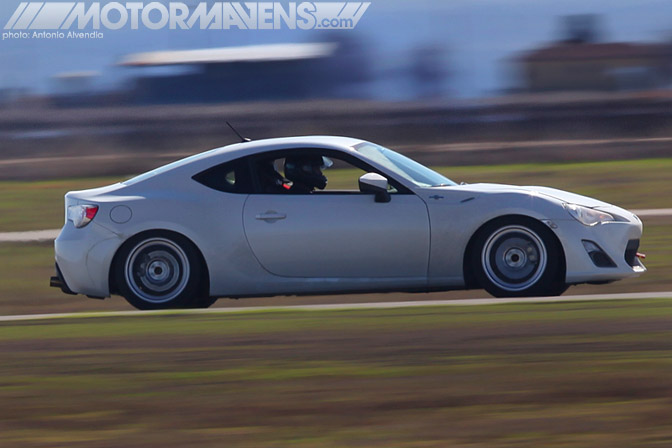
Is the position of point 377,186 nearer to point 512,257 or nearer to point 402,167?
point 402,167

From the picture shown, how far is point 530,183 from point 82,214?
11238 millimetres

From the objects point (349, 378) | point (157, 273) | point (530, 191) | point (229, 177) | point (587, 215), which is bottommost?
point (349, 378)

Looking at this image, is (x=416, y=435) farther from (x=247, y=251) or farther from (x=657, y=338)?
(x=247, y=251)

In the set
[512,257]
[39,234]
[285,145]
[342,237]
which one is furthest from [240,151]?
[39,234]

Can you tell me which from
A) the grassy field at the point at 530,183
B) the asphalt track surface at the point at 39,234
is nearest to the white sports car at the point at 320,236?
the asphalt track surface at the point at 39,234

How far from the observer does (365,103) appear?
101 ft

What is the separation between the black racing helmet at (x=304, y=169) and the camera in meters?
8.74

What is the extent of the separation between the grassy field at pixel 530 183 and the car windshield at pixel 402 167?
5.70m

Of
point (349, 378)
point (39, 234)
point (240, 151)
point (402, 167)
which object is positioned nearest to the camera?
point (349, 378)

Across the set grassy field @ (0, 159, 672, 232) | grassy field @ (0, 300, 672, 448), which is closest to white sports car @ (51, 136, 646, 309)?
grassy field @ (0, 300, 672, 448)

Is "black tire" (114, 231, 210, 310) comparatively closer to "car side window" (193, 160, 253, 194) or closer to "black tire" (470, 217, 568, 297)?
"car side window" (193, 160, 253, 194)

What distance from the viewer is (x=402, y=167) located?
8820 mm

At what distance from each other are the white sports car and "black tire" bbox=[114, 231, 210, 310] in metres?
0.01

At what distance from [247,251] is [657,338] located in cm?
322
